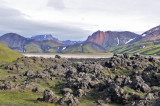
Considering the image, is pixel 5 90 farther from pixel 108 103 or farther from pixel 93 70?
pixel 93 70

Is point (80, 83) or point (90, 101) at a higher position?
point (80, 83)

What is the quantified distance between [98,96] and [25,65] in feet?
331

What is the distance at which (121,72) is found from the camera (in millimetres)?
103438

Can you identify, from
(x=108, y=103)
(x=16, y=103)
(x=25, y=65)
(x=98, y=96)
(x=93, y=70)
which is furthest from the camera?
(x=25, y=65)

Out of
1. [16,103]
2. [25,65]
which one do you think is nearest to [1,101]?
[16,103]

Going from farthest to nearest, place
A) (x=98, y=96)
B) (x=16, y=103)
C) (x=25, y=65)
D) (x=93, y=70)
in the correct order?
1. (x=25, y=65)
2. (x=93, y=70)
3. (x=98, y=96)
4. (x=16, y=103)

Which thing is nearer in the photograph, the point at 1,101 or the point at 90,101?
the point at 1,101

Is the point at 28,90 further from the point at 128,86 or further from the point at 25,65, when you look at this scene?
the point at 25,65

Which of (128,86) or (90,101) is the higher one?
(128,86)

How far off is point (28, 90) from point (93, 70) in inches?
1774

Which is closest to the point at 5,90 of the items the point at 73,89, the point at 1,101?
the point at 1,101

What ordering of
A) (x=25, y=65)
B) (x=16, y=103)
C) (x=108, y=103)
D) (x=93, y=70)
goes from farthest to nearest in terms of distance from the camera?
(x=25, y=65)
(x=93, y=70)
(x=108, y=103)
(x=16, y=103)

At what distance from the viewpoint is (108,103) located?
55.2 meters

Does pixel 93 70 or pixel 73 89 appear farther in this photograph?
pixel 93 70
